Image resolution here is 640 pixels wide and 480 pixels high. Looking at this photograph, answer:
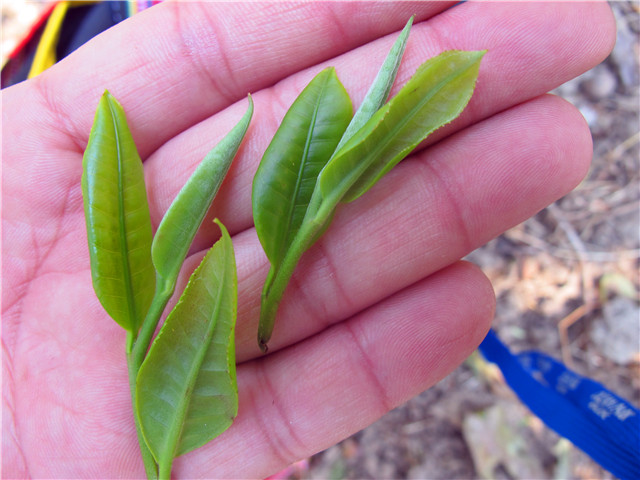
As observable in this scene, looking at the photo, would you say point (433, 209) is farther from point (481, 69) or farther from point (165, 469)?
point (165, 469)

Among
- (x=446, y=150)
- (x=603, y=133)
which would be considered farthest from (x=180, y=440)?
(x=603, y=133)

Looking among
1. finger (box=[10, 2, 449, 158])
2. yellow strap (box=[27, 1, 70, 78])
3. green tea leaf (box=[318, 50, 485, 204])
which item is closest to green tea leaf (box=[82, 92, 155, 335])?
finger (box=[10, 2, 449, 158])

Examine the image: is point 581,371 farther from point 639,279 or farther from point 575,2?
point 575,2

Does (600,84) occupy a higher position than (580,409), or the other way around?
(600,84)

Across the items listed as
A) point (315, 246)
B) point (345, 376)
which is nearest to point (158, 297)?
point (315, 246)

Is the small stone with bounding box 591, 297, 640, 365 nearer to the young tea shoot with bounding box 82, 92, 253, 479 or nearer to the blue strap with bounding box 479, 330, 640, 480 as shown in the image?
the blue strap with bounding box 479, 330, 640, 480
